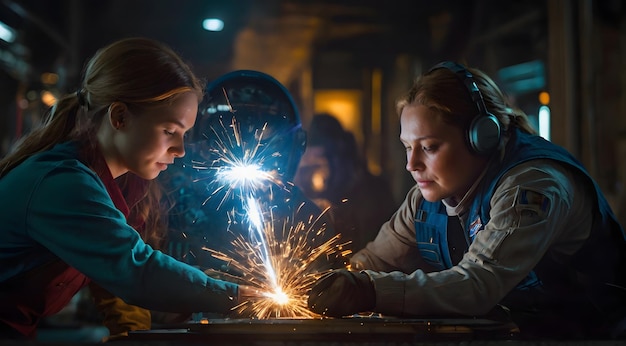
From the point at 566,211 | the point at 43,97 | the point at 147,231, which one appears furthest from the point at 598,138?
the point at 43,97

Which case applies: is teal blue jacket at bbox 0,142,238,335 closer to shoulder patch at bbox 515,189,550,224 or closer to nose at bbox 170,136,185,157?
nose at bbox 170,136,185,157

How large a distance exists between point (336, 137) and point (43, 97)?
248cm

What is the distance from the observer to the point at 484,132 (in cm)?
164

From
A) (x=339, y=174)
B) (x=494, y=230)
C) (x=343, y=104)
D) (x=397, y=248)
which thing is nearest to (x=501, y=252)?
(x=494, y=230)

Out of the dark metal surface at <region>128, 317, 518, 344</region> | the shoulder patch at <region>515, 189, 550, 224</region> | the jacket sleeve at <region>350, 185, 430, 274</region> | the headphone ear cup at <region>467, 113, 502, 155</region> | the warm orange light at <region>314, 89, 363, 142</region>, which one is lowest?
the dark metal surface at <region>128, 317, 518, 344</region>

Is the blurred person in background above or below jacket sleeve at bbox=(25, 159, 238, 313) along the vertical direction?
above

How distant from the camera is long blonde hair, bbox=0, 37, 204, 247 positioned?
156 centimetres

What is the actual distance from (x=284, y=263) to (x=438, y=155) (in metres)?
0.51

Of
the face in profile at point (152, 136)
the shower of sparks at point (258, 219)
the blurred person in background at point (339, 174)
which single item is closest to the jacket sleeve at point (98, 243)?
the face in profile at point (152, 136)

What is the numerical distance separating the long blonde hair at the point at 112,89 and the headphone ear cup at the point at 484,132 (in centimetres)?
67

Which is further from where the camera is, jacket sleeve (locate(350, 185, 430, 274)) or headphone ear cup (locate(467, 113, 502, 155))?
jacket sleeve (locate(350, 185, 430, 274))

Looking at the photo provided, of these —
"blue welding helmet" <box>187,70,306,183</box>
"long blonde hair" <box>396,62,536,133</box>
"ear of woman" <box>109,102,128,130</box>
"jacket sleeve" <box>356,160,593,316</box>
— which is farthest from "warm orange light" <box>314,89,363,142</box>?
"ear of woman" <box>109,102,128,130</box>

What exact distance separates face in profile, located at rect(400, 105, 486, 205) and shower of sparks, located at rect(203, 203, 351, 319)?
372mm

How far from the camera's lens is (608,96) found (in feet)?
13.0
